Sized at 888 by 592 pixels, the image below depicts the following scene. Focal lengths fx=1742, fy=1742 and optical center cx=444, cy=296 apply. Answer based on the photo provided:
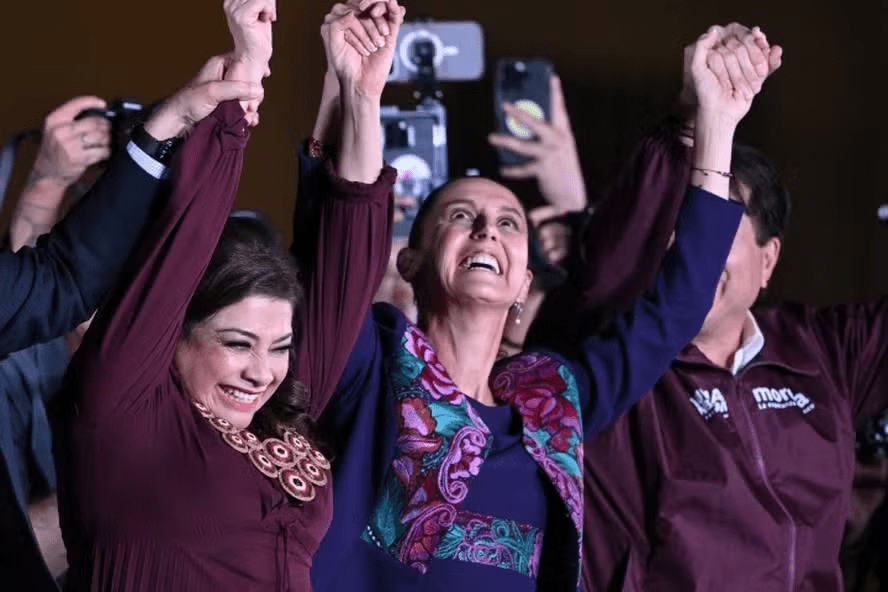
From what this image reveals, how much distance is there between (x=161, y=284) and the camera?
Answer: 5.54ft

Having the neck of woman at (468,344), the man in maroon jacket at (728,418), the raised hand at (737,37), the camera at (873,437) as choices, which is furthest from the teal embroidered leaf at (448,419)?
the camera at (873,437)

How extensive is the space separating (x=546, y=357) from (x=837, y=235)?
1.44m

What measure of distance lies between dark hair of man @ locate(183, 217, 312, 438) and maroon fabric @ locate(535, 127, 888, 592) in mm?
618

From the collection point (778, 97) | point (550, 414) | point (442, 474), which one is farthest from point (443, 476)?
point (778, 97)

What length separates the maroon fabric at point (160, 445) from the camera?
1677mm

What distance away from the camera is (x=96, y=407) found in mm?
1667

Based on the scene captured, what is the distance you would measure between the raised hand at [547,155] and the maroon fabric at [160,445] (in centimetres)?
120

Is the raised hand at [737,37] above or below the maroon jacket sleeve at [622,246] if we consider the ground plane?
above

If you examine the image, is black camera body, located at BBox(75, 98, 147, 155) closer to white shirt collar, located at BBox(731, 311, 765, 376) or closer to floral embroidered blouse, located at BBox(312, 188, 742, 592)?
floral embroidered blouse, located at BBox(312, 188, 742, 592)

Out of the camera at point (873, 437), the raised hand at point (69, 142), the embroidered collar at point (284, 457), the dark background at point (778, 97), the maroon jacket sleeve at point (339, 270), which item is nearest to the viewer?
the embroidered collar at point (284, 457)

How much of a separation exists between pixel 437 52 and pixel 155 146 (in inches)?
43.7

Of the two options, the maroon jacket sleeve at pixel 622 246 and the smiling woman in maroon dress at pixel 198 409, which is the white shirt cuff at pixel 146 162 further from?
the maroon jacket sleeve at pixel 622 246

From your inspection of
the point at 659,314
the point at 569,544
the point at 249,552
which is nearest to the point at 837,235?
the point at 659,314

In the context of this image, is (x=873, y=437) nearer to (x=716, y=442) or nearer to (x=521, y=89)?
(x=716, y=442)
